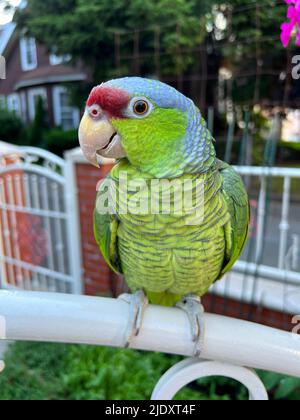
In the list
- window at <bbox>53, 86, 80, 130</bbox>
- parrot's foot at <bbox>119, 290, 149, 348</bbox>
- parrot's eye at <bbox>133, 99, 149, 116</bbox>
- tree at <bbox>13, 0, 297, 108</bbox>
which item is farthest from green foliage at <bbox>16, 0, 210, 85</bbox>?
window at <bbox>53, 86, 80, 130</bbox>

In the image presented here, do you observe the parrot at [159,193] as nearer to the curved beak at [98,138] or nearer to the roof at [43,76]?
the curved beak at [98,138]

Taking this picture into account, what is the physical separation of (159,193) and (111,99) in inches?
6.6

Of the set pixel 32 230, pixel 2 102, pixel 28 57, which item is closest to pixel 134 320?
pixel 32 230

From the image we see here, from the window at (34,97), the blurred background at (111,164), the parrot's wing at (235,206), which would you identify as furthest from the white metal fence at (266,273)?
the window at (34,97)

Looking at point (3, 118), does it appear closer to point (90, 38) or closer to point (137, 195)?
point (90, 38)

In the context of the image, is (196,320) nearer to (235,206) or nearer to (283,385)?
(235,206)

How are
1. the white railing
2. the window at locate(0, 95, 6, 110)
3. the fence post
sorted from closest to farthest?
the white railing → the fence post → the window at locate(0, 95, 6, 110)

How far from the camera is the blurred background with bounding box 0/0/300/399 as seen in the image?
1.46 m

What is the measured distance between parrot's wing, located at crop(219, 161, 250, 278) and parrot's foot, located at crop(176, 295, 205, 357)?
13 cm

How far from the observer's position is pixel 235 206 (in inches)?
27.9

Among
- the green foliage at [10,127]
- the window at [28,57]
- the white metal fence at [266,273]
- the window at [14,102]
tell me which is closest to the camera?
the white metal fence at [266,273]

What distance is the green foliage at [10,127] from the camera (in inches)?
346

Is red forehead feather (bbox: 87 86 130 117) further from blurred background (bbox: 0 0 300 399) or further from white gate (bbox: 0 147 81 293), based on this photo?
white gate (bbox: 0 147 81 293)

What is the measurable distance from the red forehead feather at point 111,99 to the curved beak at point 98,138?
2 cm
